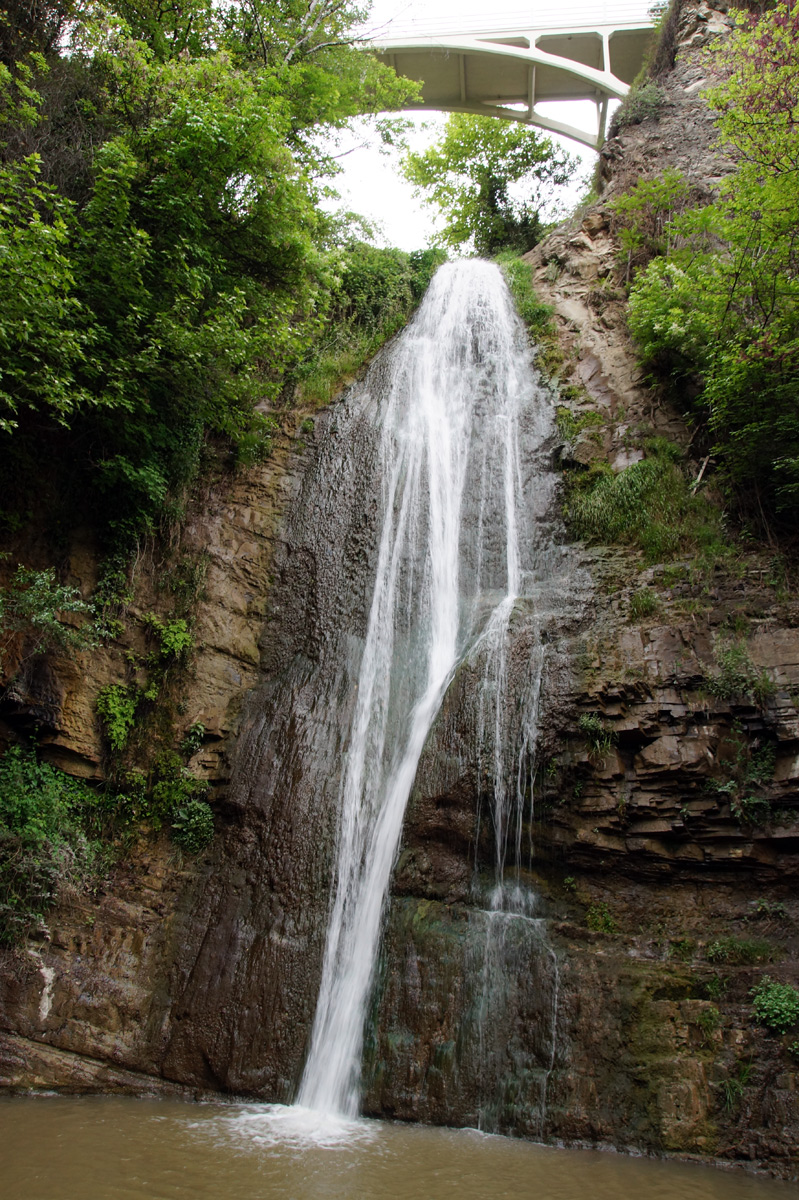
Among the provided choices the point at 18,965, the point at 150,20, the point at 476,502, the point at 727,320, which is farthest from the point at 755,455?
the point at 150,20

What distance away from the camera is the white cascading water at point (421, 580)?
676cm

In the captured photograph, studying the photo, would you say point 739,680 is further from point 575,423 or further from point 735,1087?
point 575,423

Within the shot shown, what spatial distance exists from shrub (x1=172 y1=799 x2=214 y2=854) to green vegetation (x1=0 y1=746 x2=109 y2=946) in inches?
30.9

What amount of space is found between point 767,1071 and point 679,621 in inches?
169

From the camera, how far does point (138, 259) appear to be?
7848mm

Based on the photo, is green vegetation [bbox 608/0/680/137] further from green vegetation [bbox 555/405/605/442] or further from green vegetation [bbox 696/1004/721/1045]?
green vegetation [bbox 696/1004/721/1045]

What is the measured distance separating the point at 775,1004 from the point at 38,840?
7.01m

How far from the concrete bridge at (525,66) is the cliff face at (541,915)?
→ 18.3 meters

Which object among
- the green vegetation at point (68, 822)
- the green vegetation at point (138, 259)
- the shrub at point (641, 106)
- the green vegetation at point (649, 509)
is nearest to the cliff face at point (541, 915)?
the green vegetation at point (68, 822)

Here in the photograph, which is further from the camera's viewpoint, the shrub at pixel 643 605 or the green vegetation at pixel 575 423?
the green vegetation at pixel 575 423

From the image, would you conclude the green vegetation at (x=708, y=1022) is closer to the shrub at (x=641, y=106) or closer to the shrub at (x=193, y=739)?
the shrub at (x=193, y=739)

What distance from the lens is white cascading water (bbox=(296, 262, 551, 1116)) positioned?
6.76 m

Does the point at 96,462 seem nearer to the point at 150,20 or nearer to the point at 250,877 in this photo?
the point at 250,877

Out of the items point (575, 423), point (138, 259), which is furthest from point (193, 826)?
point (575, 423)
